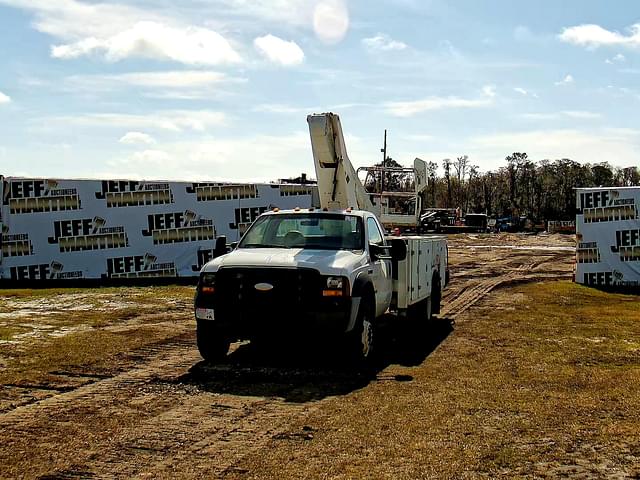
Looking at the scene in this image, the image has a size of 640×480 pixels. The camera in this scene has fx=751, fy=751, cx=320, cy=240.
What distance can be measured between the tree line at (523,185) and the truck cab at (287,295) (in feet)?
250

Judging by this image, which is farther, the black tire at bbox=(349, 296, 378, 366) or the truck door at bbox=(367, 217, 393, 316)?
the truck door at bbox=(367, 217, 393, 316)

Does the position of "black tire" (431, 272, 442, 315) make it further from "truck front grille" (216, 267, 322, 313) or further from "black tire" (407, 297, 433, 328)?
"truck front grille" (216, 267, 322, 313)

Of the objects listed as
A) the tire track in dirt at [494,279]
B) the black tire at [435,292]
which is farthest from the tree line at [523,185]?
the black tire at [435,292]

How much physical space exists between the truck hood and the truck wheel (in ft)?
2.27

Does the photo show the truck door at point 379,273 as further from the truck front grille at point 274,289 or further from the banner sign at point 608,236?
the banner sign at point 608,236

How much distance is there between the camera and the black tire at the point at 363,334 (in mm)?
8938

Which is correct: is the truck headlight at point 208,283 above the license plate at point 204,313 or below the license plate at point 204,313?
above

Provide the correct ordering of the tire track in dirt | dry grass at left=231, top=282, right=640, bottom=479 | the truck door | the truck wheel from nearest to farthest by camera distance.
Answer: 1. dry grass at left=231, top=282, right=640, bottom=479
2. the truck wheel
3. the truck door
4. the tire track in dirt

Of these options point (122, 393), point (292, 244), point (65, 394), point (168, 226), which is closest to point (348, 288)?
point (292, 244)

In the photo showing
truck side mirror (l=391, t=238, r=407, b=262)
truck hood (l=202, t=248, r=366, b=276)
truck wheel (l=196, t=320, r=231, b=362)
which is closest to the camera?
truck hood (l=202, t=248, r=366, b=276)

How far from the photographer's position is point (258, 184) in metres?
22.9

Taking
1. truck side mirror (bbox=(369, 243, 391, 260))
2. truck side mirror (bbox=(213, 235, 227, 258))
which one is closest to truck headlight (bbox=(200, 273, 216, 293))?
truck side mirror (bbox=(213, 235, 227, 258))

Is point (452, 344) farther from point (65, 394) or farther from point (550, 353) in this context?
point (65, 394)

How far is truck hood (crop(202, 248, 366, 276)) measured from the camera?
8598 mm
